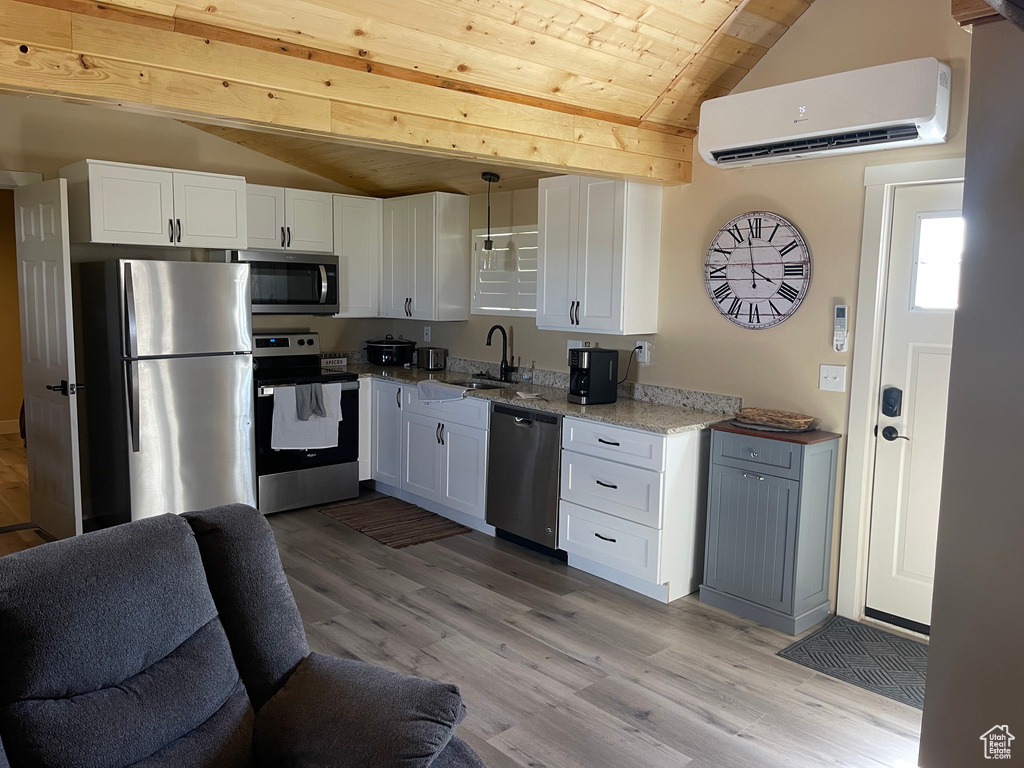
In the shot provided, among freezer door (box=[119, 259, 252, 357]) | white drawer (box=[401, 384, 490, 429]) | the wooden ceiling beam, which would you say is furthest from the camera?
white drawer (box=[401, 384, 490, 429])

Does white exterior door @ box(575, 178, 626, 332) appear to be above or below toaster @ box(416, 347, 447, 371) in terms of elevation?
above

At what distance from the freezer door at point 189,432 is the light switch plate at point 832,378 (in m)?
3.12

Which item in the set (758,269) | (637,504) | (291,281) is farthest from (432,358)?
(758,269)

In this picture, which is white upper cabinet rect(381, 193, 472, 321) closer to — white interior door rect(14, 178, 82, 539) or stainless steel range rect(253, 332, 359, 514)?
stainless steel range rect(253, 332, 359, 514)

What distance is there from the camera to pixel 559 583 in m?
4.04

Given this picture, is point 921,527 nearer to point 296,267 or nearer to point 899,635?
point 899,635

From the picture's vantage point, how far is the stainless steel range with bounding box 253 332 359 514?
4961 mm

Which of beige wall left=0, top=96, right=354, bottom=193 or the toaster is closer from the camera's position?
beige wall left=0, top=96, right=354, bottom=193

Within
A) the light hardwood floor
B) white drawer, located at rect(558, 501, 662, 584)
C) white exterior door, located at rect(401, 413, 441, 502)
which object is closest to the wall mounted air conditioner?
white drawer, located at rect(558, 501, 662, 584)

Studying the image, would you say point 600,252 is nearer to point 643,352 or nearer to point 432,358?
point 643,352

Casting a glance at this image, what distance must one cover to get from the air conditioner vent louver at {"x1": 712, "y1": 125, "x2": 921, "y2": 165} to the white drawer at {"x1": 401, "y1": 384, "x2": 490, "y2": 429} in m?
1.91

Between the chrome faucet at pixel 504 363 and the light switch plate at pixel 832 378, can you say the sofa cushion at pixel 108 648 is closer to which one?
the light switch plate at pixel 832 378

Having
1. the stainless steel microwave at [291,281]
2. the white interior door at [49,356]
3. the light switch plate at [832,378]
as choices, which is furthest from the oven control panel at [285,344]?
the light switch plate at [832,378]

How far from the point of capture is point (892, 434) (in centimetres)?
352
